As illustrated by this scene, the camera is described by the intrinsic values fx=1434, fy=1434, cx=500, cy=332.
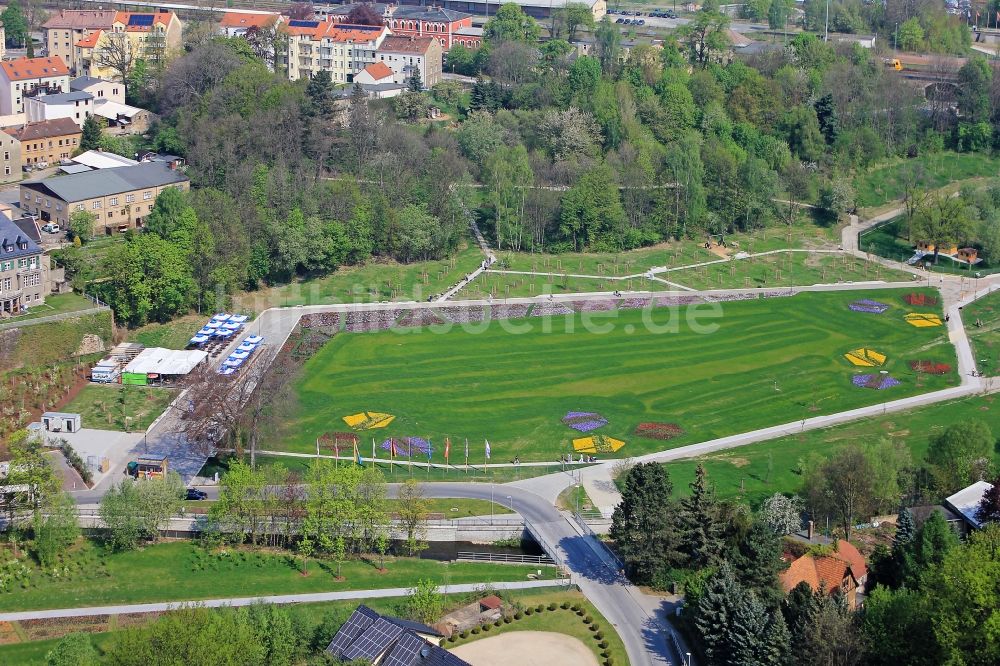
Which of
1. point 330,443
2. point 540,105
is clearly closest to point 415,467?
point 330,443

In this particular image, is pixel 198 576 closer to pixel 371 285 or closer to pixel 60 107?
pixel 371 285

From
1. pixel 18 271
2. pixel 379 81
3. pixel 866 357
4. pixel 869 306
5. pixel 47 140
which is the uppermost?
pixel 379 81

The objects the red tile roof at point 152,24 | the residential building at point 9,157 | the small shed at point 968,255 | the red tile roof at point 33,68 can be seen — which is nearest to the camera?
the residential building at point 9,157

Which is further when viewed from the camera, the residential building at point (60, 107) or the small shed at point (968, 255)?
the residential building at point (60, 107)

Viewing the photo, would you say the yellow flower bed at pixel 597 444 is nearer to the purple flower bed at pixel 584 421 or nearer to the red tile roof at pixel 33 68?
the purple flower bed at pixel 584 421

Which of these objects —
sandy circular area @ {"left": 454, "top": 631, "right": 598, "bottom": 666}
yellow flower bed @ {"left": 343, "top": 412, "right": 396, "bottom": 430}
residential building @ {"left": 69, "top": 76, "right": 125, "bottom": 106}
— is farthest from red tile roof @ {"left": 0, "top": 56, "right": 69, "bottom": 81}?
sandy circular area @ {"left": 454, "top": 631, "right": 598, "bottom": 666}

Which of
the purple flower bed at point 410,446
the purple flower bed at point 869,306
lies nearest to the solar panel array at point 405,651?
the purple flower bed at point 410,446

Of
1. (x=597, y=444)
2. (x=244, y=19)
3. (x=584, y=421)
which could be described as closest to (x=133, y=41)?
(x=244, y=19)
